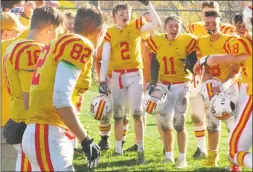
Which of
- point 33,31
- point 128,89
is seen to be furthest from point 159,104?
point 33,31

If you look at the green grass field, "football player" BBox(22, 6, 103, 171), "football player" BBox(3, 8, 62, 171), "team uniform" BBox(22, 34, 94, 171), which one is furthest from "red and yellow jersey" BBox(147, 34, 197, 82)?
"team uniform" BBox(22, 34, 94, 171)

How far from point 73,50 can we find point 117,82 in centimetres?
379

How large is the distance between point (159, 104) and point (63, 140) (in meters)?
2.92

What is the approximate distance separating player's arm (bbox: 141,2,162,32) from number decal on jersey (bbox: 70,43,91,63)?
3272 millimetres

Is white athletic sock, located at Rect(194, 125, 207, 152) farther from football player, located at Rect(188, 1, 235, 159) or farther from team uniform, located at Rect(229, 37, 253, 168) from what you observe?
team uniform, located at Rect(229, 37, 253, 168)

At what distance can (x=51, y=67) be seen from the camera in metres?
4.34

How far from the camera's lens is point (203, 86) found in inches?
263

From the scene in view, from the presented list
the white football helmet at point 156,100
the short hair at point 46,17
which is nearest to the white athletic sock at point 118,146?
the white football helmet at point 156,100

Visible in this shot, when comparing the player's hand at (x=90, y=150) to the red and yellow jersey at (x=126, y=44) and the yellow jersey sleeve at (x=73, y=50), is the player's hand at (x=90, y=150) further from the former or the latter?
the red and yellow jersey at (x=126, y=44)

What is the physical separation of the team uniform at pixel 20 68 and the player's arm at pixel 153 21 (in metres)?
2.73

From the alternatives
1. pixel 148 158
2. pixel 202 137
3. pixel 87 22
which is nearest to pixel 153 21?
pixel 202 137

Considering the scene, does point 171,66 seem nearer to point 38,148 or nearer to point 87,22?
point 87,22

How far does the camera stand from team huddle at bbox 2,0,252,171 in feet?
14.2

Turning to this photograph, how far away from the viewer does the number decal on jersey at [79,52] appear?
424 centimetres
